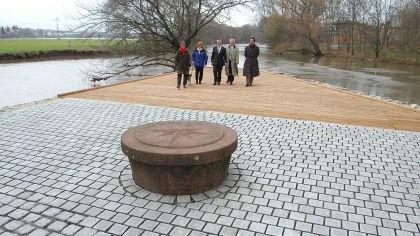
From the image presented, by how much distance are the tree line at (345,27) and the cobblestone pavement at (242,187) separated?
35573 mm

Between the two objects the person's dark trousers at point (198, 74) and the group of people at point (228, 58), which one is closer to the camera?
the group of people at point (228, 58)

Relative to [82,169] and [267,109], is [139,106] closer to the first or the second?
[267,109]

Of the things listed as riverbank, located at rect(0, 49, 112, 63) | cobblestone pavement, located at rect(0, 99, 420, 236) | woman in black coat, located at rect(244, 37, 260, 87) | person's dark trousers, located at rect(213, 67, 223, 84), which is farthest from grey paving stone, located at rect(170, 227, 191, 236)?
riverbank, located at rect(0, 49, 112, 63)

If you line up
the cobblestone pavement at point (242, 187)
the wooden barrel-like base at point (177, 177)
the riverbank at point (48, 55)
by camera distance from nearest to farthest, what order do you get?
1. the cobblestone pavement at point (242, 187)
2. the wooden barrel-like base at point (177, 177)
3. the riverbank at point (48, 55)

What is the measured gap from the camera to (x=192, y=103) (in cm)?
991

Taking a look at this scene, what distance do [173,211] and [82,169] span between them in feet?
6.05

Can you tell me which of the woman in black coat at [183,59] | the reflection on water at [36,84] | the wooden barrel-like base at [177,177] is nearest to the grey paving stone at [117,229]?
the wooden barrel-like base at [177,177]

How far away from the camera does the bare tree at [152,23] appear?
2167cm

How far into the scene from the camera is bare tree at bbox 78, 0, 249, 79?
2167cm

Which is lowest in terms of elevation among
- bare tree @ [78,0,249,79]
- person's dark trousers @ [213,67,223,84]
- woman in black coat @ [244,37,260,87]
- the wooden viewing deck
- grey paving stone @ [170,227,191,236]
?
grey paving stone @ [170,227,191,236]

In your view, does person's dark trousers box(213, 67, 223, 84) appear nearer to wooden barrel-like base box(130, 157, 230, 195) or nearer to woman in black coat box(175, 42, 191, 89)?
woman in black coat box(175, 42, 191, 89)

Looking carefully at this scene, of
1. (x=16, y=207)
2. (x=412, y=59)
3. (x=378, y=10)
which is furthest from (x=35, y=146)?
(x=378, y=10)

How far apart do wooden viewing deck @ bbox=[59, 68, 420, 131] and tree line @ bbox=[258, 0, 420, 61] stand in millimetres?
30552

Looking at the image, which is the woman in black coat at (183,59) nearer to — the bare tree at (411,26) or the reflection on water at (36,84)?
the reflection on water at (36,84)
